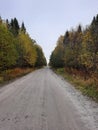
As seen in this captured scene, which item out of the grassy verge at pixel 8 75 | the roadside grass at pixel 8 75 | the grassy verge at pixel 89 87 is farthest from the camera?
the roadside grass at pixel 8 75

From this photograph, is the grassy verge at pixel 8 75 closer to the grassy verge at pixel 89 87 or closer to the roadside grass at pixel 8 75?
the roadside grass at pixel 8 75

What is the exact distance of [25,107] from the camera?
11.4 meters

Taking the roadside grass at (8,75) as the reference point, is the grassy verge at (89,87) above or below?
below

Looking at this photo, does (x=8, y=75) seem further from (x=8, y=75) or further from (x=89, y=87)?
(x=89, y=87)

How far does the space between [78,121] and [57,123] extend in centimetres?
78

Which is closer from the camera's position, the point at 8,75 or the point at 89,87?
the point at 89,87

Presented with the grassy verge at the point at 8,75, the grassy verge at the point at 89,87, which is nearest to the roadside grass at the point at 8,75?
the grassy verge at the point at 8,75

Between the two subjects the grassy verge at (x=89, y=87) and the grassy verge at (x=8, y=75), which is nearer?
the grassy verge at (x=89, y=87)

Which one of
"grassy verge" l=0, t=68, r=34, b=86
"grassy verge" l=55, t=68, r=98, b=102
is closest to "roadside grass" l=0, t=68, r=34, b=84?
"grassy verge" l=0, t=68, r=34, b=86

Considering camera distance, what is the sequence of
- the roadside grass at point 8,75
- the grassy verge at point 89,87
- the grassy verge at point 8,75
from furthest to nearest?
the roadside grass at point 8,75
the grassy verge at point 8,75
the grassy verge at point 89,87

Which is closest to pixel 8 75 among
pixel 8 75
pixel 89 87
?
pixel 8 75

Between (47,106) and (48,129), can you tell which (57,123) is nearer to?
(48,129)

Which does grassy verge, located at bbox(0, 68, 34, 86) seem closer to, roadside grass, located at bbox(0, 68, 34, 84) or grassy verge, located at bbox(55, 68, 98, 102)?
roadside grass, located at bbox(0, 68, 34, 84)

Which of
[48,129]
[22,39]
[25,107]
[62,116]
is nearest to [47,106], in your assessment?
[25,107]
